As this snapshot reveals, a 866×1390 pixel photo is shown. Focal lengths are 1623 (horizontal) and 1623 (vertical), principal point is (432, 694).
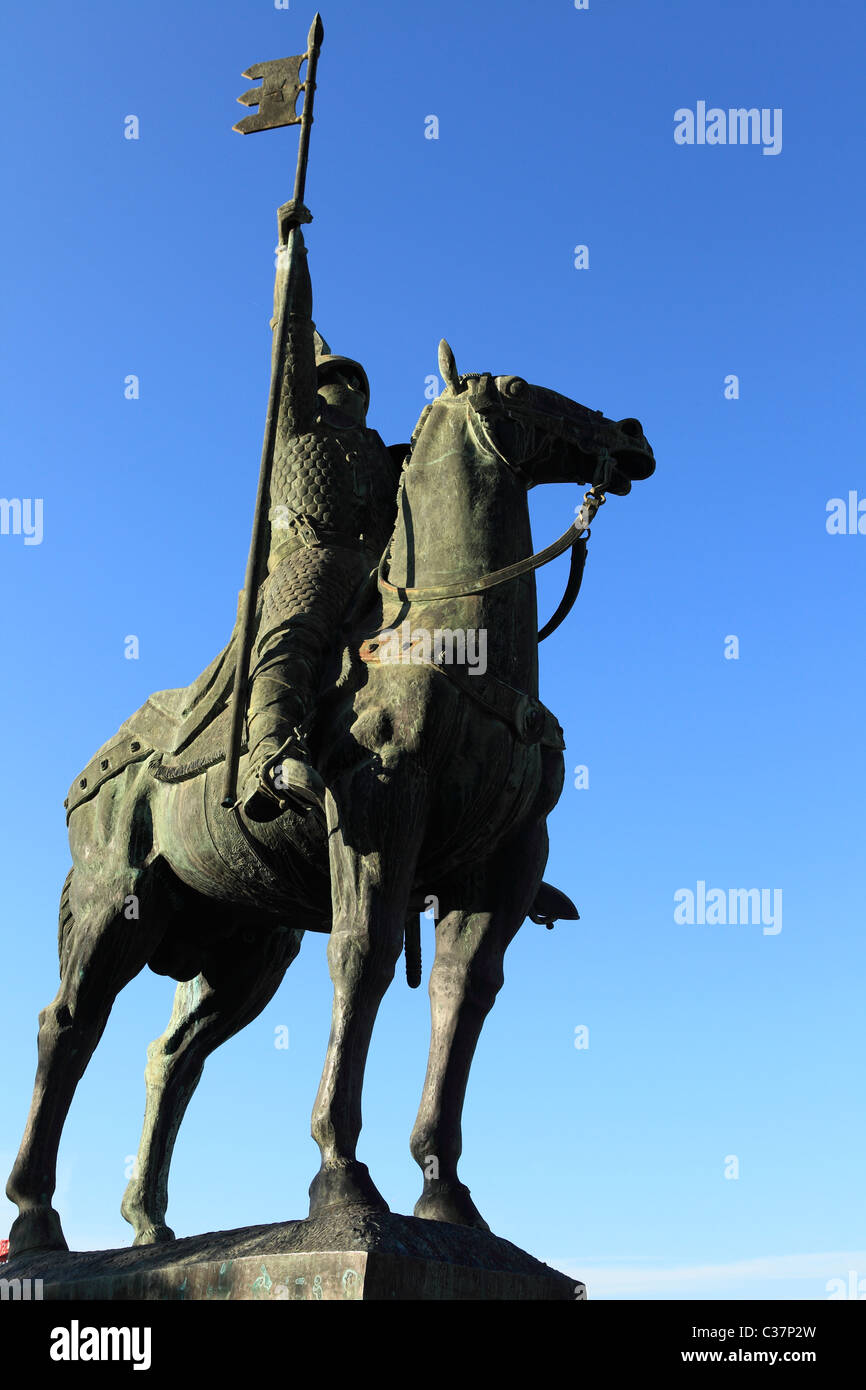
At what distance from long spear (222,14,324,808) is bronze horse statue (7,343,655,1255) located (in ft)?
1.51

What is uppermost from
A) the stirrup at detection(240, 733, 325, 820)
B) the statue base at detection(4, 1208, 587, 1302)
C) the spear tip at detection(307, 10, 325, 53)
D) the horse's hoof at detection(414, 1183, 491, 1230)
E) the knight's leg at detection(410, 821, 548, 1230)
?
the spear tip at detection(307, 10, 325, 53)

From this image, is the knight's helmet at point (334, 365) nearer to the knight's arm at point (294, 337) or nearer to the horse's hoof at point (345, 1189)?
the knight's arm at point (294, 337)

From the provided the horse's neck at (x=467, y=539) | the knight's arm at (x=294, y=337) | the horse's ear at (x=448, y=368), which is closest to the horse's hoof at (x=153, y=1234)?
the horse's neck at (x=467, y=539)

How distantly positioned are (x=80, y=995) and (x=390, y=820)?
102 inches

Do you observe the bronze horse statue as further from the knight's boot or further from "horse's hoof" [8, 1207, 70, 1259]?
the knight's boot

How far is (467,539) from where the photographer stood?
855 centimetres

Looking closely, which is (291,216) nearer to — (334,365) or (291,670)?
(334,365)

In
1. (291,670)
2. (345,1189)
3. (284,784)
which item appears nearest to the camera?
(345,1189)

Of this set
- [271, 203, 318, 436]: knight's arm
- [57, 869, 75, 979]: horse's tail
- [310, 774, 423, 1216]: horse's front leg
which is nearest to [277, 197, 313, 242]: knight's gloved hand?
[271, 203, 318, 436]: knight's arm

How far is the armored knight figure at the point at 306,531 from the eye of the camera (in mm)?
8062

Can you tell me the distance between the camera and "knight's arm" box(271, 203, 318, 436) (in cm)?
891

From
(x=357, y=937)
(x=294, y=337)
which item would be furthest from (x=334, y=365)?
(x=357, y=937)

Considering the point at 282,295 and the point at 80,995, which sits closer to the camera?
the point at 282,295

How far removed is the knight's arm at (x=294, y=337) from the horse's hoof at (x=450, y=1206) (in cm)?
432
